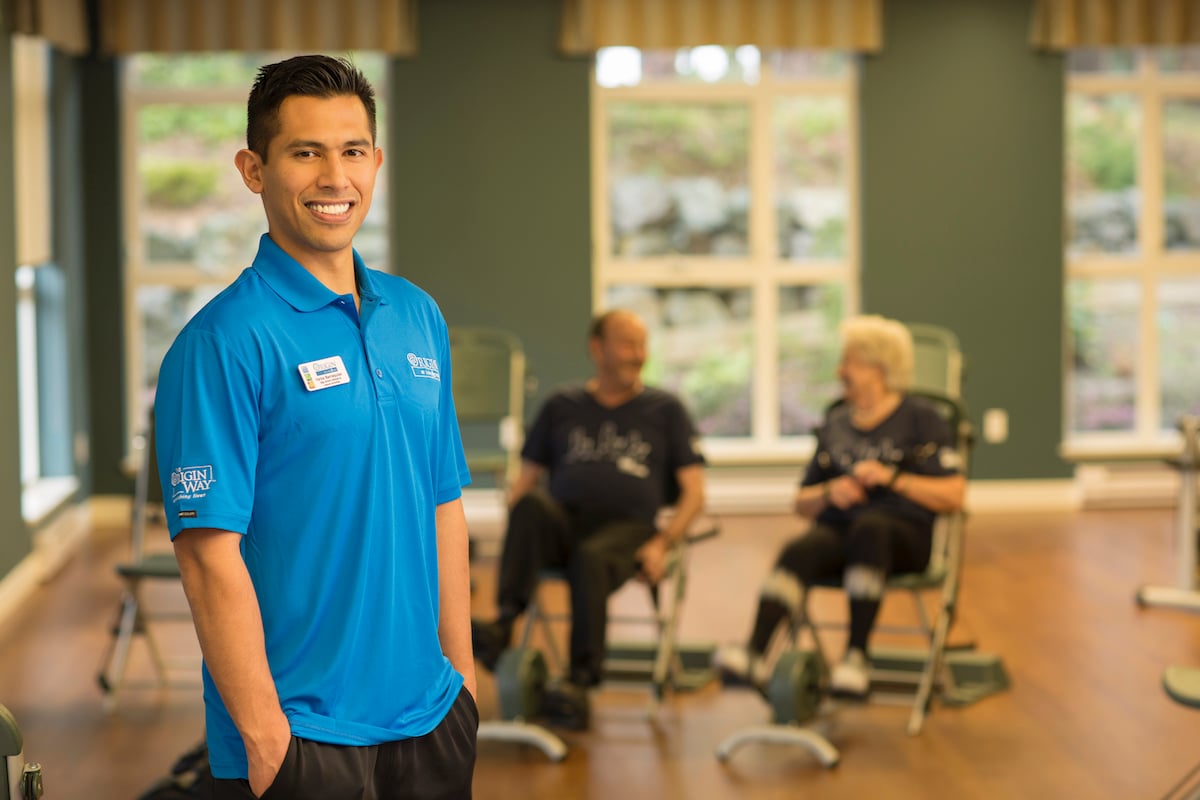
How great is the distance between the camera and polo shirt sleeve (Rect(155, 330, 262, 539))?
1521 millimetres

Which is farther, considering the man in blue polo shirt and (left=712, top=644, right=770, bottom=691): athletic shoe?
(left=712, top=644, right=770, bottom=691): athletic shoe

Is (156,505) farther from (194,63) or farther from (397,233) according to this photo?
(194,63)

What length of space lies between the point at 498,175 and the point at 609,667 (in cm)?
345

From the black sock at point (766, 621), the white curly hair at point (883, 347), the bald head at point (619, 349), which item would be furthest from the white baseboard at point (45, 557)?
the white curly hair at point (883, 347)

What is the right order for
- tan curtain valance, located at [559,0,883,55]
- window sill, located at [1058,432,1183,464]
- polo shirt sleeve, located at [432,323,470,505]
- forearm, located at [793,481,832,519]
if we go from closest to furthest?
polo shirt sleeve, located at [432,323,470,505], forearm, located at [793,481,832,519], tan curtain valance, located at [559,0,883,55], window sill, located at [1058,432,1183,464]

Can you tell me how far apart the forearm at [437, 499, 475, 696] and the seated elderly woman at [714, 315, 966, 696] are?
2450mm

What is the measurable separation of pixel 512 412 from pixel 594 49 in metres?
2.04

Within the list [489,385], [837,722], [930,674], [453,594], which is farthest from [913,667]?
[453,594]

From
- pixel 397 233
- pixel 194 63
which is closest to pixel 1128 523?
pixel 397 233

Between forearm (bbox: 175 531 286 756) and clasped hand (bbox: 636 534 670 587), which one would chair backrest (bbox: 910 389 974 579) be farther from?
forearm (bbox: 175 531 286 756)

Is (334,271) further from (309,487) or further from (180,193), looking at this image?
(180,193)

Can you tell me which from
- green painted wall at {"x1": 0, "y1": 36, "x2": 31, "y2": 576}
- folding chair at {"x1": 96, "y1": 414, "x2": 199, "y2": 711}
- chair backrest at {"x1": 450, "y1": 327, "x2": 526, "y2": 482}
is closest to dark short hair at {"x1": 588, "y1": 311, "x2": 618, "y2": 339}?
folding chair at {"x1": 96, "y1": 414, "x2": 199, "y2": 711}

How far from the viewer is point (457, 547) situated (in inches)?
71.6

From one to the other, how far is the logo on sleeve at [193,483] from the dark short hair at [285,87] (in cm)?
35
